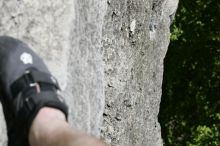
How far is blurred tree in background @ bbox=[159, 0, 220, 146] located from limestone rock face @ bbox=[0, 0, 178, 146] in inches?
Result: 281

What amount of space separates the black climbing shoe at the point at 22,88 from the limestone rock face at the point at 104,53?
0.10 metres

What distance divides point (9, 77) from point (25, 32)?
329 mm

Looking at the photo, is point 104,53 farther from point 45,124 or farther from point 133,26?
point 45,124

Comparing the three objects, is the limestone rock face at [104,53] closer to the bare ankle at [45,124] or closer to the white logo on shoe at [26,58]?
the white logo on shoe at [26,58]

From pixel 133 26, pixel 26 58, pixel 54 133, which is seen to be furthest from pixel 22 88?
pixel 133 26

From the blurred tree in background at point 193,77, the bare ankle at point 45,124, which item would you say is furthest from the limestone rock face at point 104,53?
the blurred tree in background at point 193,77

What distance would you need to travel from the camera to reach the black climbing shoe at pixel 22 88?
2652 millimetres

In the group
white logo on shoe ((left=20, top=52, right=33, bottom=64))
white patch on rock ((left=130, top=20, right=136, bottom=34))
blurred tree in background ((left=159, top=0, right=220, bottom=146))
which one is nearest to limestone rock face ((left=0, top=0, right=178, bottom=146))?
white patch on rock ((left=130, top=20, right=136, bottom=34))

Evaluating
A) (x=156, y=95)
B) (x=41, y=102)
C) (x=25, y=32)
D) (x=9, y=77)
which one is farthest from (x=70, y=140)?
(x=156, y=95)

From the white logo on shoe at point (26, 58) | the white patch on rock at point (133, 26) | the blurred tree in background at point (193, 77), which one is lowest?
the blurred tree in background at point (193, 77)

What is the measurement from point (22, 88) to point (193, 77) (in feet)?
35.3

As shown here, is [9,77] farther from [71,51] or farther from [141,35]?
[141,35]

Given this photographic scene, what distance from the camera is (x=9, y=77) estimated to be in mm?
2789

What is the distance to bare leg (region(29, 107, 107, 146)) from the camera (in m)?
2.44
